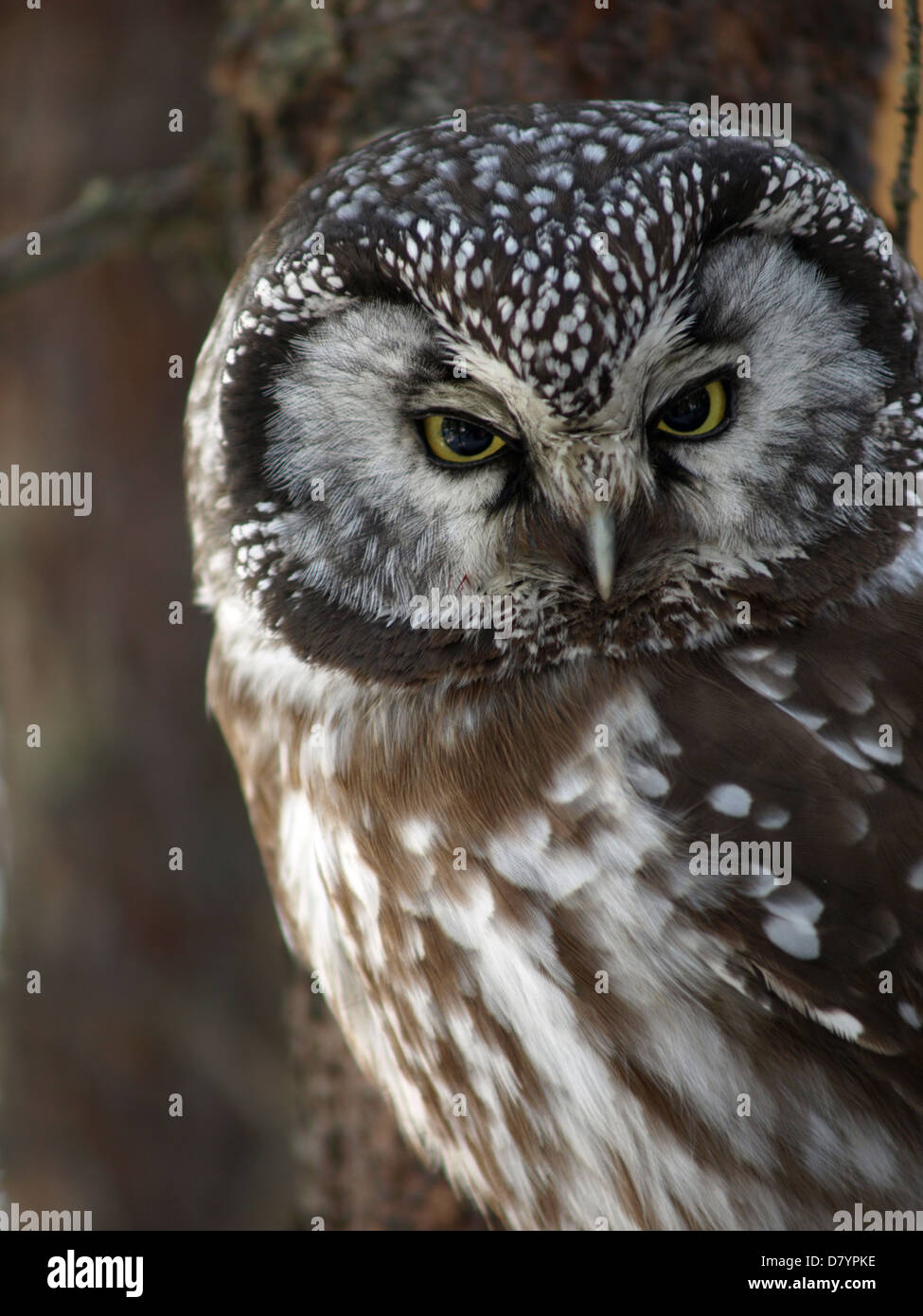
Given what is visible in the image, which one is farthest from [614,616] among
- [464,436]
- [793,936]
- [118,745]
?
[118,745]

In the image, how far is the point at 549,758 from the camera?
198 cm

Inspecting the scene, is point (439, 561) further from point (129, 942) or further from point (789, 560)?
point (129, 942)

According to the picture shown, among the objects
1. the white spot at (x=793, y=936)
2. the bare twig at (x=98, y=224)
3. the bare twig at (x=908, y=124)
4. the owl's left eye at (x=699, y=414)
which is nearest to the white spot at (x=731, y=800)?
the white spot at (x=793, y=936)

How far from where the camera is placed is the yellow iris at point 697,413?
1.73 m

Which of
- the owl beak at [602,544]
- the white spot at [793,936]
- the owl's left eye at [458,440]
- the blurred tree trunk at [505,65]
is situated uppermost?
the blurred tree trunk at [505,65]

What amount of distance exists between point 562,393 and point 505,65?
1146 millimetres

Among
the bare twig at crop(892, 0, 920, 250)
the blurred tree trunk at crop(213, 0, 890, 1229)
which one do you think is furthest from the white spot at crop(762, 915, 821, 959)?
the blurred tree trunk at crop(213, 0, 890, 1229)

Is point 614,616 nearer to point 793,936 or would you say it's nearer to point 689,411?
point 689,411

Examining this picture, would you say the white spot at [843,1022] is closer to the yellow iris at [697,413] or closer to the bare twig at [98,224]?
the yellow iris at [697,413]

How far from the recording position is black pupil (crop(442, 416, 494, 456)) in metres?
1.76

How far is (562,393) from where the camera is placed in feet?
5.32

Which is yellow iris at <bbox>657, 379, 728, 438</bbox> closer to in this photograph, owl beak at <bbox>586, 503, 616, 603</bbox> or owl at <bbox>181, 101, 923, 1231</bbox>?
owl at <bbox>181, 101, 923, 1231</bbox>

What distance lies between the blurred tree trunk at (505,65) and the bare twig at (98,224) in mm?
250
